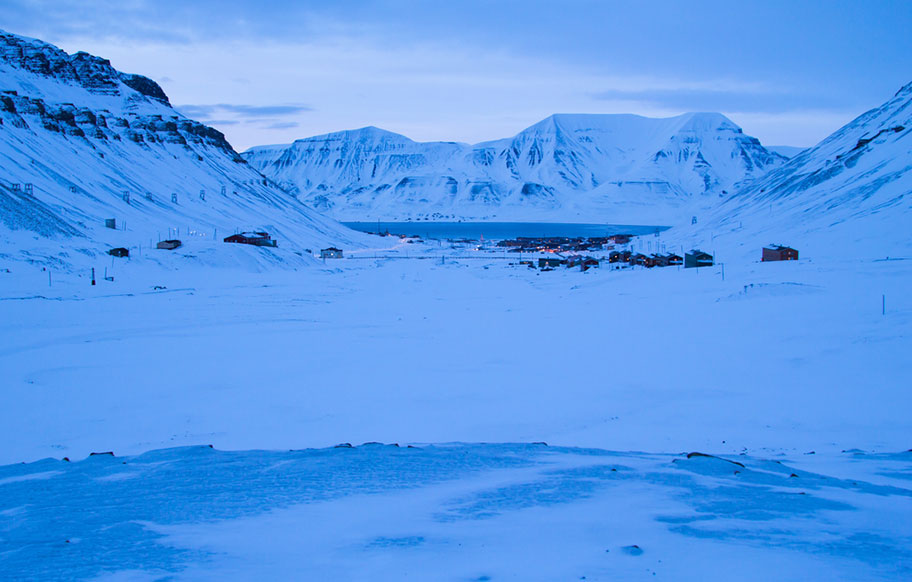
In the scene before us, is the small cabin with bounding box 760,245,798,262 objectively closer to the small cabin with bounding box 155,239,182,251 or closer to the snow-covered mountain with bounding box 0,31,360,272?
the small cabin with bounding box 155,239,182,251

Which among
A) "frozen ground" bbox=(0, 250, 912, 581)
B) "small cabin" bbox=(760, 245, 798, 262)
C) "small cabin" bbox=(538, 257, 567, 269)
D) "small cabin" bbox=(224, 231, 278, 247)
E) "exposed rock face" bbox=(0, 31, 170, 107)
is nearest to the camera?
"frozen ground" bbox=(0, 250, 912, 581)

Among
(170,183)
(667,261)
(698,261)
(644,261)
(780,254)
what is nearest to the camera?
(780,254)

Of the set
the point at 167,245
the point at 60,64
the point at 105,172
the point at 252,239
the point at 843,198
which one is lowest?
the point at 167,245

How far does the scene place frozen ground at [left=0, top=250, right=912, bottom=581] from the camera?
695 cm

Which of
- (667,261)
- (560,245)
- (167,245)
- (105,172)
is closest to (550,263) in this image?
(667,261)

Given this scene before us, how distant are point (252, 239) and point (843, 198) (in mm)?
64197

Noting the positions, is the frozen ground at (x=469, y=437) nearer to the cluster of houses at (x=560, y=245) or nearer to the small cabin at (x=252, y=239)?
the small cabin at (x=252, y=239)

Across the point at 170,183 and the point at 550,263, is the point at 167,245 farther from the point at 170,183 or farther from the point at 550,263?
the point at 550,263

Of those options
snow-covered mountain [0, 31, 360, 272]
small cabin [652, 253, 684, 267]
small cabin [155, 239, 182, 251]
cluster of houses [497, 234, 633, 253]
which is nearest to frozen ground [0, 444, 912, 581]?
snow-covered mountain [0, 31, 360, 272]

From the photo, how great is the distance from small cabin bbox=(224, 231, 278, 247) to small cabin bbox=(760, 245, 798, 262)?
50.9 metres

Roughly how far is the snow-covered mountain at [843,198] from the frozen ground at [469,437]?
20460mm

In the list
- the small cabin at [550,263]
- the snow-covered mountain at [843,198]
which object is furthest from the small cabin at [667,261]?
the small cabin at [550,263]

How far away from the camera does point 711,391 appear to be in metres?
17.6

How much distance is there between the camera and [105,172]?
81375 mm
